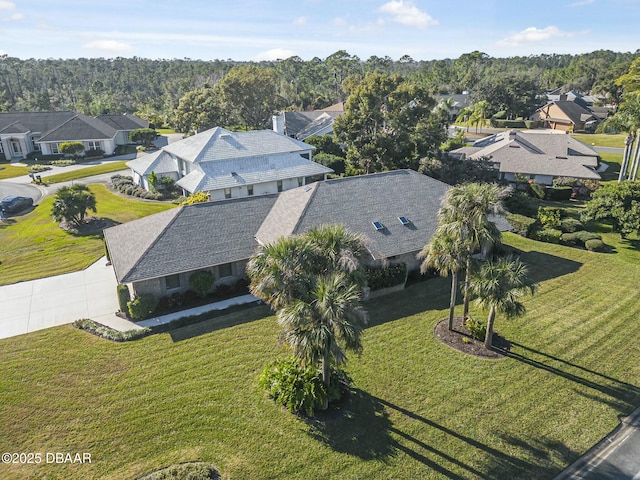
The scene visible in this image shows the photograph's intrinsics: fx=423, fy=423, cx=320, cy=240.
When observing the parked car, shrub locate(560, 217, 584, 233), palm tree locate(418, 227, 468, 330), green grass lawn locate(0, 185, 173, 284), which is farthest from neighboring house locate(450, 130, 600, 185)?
the parked car

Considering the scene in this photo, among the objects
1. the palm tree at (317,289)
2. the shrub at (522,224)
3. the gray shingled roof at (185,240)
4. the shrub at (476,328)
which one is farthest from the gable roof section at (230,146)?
the shrub at (476,328)

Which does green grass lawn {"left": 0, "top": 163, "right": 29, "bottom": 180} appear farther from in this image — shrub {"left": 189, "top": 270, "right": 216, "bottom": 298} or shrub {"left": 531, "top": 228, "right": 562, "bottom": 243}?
shrub {"left": 531, "top": 228, "right": 562, "bottom": 243}

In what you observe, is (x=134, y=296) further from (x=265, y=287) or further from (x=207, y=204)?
(x=265, y=287)

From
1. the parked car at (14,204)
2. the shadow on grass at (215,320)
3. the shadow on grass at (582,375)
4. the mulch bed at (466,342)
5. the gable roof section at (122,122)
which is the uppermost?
the gable roof section at (122,122)

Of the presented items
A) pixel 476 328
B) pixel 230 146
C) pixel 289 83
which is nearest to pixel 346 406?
pixel 476 328

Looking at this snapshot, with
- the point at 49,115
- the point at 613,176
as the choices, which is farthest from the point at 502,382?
the point at 49,115

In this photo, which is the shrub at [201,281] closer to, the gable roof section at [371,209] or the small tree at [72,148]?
the gable roof section at [371,209]

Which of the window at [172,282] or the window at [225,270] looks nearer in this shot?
the window at [172,282]
